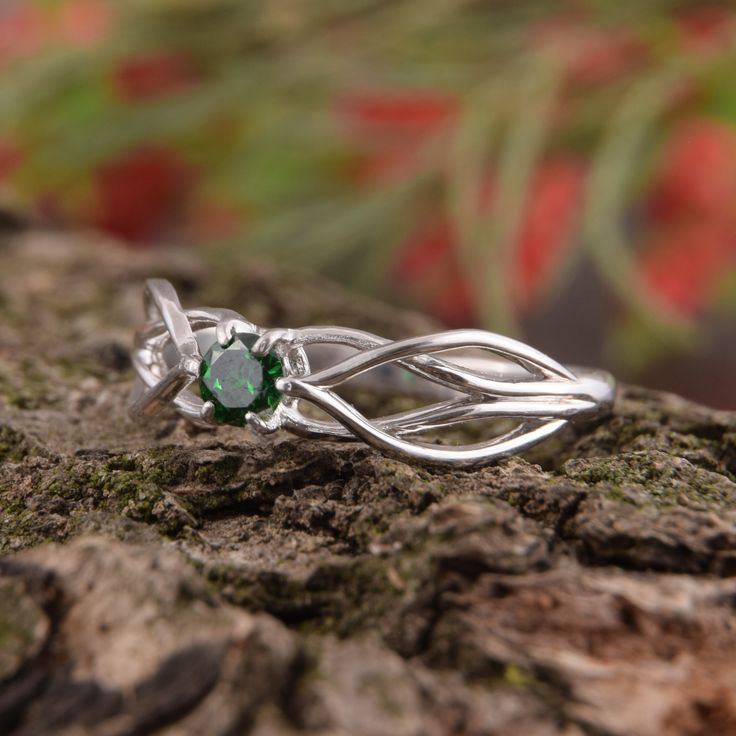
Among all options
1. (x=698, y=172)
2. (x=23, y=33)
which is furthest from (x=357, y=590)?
(x=23, y=33)

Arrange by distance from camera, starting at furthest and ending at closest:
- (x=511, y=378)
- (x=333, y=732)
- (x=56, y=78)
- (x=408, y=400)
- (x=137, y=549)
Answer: (x=56, y=78), (x=408, y=400), (x=511, y=378), (x=137, y=549), (x=333, y=732)

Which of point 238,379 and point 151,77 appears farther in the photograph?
point 151,77

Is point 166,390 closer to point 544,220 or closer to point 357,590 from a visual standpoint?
point 357,590

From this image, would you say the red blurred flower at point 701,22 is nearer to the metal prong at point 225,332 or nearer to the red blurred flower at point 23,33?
the metal prong at point 225,332

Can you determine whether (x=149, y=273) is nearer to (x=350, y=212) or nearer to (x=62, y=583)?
(x=350, y=212)

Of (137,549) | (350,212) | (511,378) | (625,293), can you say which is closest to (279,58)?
(350,212)

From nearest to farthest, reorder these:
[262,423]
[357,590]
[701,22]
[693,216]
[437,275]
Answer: [357,590] < [262,423] < [701,22] < [693,216] < [437,275]

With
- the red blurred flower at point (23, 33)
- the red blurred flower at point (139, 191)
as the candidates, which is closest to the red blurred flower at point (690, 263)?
the red blurred flower at point (139, 191)

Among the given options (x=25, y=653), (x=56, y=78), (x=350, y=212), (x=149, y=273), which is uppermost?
(x=56, y=78)
